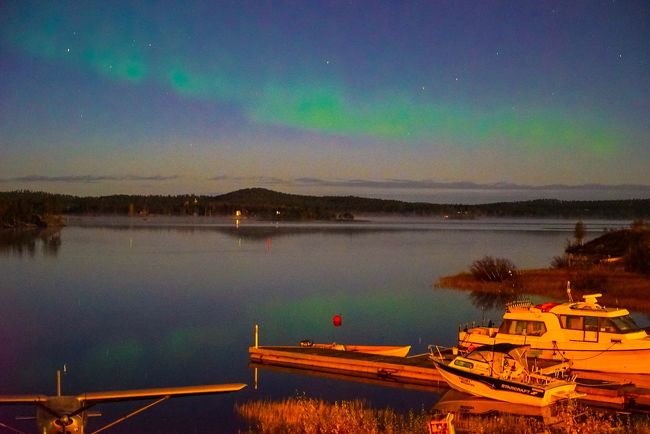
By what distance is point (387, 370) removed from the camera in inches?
891

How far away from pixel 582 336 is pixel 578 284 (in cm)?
2396

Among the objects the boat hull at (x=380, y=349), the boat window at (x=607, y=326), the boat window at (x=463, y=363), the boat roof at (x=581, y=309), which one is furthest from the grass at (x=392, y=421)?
the boat hull at (x=380, y=349)

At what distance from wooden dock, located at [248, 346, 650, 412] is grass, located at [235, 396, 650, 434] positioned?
3.07 feet

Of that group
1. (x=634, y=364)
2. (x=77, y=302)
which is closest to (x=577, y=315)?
(x=634, y=364)

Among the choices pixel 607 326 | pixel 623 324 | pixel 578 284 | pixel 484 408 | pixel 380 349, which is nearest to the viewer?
pixel 484 408

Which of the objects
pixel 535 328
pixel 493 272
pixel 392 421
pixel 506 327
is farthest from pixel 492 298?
pixel 392 421

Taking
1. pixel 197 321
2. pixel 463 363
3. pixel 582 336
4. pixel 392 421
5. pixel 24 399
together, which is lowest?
pixel 197 321

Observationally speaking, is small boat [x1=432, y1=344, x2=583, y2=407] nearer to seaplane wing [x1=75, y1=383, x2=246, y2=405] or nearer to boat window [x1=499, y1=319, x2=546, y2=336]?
boat window [x1=499, y1=319, x2=546, y2=336]

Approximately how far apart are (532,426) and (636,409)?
12.7ft

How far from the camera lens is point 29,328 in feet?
114

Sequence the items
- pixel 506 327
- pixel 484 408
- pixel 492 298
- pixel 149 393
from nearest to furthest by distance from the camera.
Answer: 1. pixel 149 393
2. pixel 484 408
3. pixel 506 327
4. pixel 492 298

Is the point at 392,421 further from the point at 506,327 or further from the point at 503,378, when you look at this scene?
the point at 506,327

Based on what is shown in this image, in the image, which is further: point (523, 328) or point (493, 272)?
point (493, 272)

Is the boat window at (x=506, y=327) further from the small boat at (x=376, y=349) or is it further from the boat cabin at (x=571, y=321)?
the small boat at (x=376, y=349)
